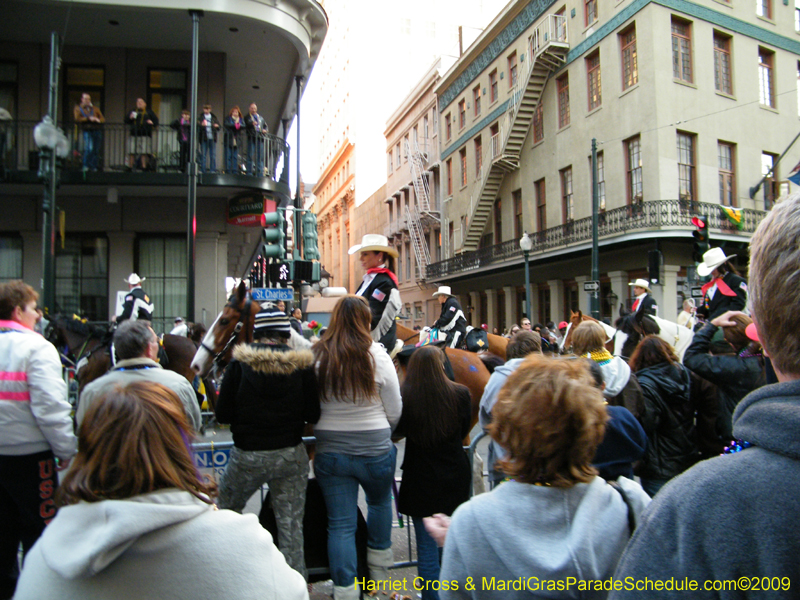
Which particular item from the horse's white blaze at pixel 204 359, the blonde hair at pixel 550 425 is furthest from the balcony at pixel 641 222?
the blonde hair at pixel 550 425

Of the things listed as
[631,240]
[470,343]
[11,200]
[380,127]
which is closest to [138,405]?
[470,343]

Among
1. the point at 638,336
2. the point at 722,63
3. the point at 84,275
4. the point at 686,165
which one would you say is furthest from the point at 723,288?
the point at 722,63

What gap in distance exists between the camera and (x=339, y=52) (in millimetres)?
65250

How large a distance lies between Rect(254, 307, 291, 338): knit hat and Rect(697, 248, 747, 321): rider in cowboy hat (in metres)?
4.71

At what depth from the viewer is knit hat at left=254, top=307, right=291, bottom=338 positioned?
416 centimetres

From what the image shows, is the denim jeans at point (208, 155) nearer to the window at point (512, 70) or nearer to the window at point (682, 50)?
the window at point (682, 50)

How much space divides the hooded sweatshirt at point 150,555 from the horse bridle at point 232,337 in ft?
12.1

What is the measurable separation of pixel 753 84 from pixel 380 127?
35.5m

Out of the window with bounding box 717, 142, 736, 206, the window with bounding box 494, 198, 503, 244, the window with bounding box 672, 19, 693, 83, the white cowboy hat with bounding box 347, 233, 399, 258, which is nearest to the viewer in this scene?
the white cowboy hat with bounding box 347, 233, 399, 258

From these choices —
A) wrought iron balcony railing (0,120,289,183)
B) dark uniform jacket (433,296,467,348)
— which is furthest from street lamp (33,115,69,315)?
dark uniform jacket (433,296,467,348)

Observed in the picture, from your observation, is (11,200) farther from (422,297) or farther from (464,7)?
(464,7)

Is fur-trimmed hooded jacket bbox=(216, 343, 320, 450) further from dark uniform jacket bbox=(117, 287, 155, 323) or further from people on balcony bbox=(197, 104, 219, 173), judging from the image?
people on balcony bbox=(197, 104, 219, 173)

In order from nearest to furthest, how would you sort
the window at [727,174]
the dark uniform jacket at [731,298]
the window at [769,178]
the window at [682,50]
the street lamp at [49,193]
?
the dark uniform jacket at [731,298], the street lamp at [49,193], the window at [682,50], the window at [727,174], the window at [769,178]

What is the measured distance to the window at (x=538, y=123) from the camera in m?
29.9
